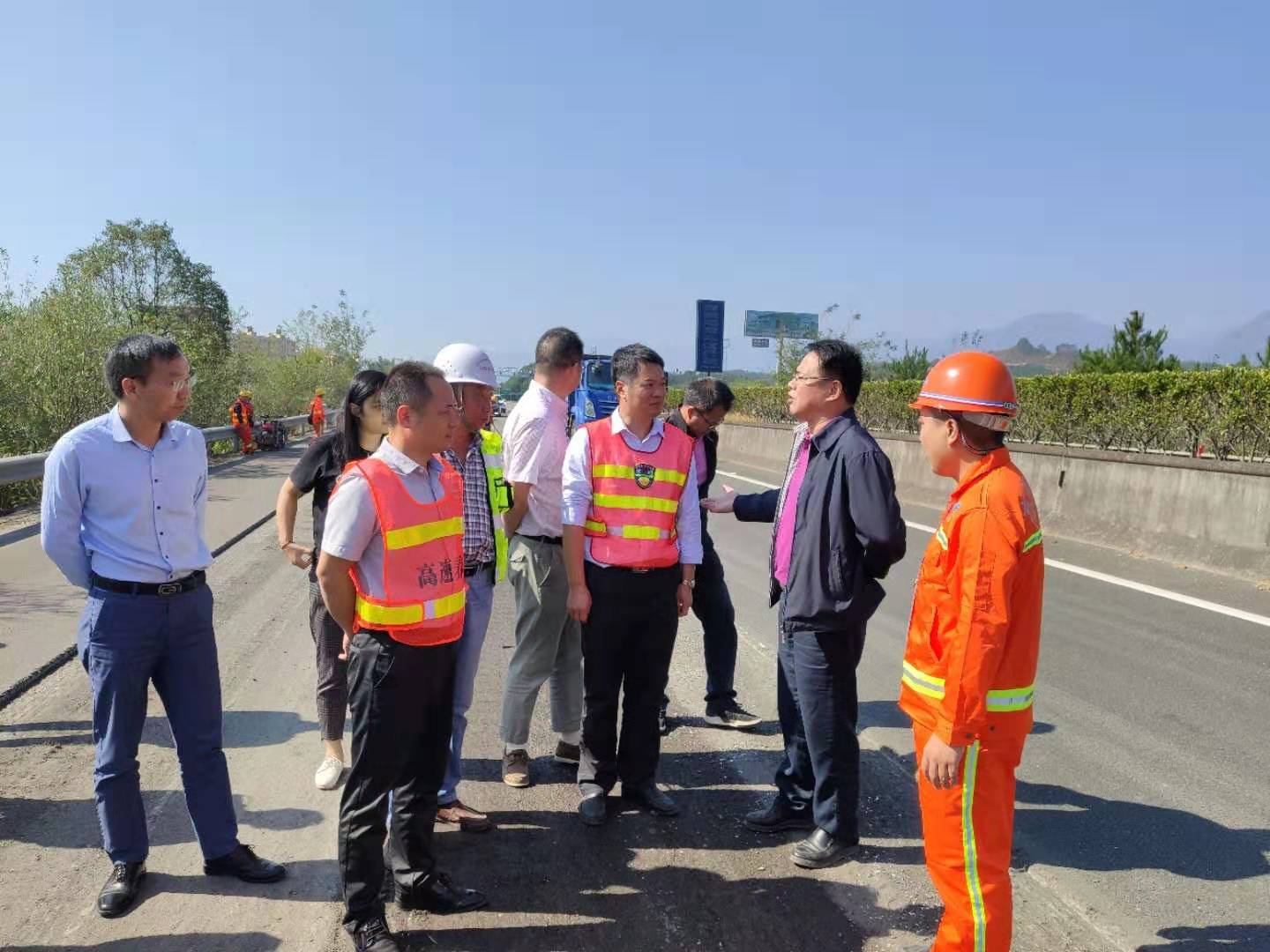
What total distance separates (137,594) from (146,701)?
42 cm

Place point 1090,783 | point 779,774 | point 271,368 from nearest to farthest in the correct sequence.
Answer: point 779,774 < point 1090,783 < point 271,368

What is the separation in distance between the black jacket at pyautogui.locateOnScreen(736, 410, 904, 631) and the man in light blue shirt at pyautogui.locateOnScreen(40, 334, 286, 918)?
2.38 m

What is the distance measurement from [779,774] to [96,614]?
288cm

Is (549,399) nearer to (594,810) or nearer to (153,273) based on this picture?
(594,810)

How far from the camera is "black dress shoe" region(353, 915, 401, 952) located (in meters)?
2.93

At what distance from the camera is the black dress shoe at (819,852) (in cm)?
355

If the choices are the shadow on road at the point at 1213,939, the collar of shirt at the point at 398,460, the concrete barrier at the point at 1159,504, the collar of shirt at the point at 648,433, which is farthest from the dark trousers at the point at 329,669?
the concrete barrier at the point at 1159,504

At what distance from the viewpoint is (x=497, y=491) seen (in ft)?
14.3

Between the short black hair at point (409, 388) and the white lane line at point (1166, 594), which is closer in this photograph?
the short black hair at point (409, 388)

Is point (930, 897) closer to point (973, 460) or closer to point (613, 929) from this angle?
point (613, 929)

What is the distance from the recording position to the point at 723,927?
3135 millimetres

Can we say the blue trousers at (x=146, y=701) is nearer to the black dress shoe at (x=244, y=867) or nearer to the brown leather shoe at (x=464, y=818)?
the black dress shoe at (x=244, y=867)

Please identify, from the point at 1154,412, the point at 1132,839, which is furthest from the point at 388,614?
the point at 1154,412

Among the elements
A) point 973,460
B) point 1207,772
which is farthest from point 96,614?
point 1207,772
